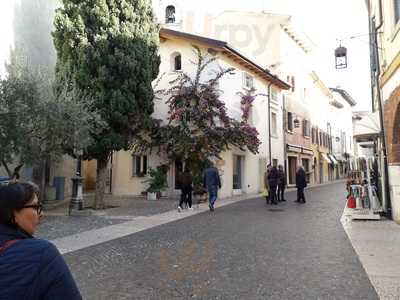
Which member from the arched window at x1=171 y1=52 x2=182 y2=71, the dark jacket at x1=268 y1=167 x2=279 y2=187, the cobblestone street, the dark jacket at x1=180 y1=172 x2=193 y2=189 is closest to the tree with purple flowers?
the arched window at x1=171 y1=52 x2=182 y2=71

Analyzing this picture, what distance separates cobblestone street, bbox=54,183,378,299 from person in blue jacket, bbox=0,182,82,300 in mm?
3089

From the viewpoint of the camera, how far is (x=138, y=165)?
2112 centimetres

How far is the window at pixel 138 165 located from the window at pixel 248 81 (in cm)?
742

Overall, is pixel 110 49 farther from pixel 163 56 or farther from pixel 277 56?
pixel 277 56

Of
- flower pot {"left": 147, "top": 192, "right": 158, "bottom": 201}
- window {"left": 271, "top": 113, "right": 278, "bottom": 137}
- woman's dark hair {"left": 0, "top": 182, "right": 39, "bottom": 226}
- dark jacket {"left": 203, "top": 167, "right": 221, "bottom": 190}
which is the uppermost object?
window {"left": 271, "top": 113, "right": 278, "bottom": 137}

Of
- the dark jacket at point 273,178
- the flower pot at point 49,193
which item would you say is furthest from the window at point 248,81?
the flower pot at point 49,193

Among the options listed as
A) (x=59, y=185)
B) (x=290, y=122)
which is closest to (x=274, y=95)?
(x=290, y=122)

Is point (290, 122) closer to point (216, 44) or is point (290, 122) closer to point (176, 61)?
point (176, 61)

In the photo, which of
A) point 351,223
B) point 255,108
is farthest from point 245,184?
point 351,223

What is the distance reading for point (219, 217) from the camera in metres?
12.0

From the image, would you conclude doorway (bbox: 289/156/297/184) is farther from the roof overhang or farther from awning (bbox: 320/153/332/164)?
the roof overhang

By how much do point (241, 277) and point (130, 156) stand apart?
16.5 meters

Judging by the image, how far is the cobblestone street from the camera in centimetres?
464

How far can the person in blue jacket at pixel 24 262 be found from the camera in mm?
1522
